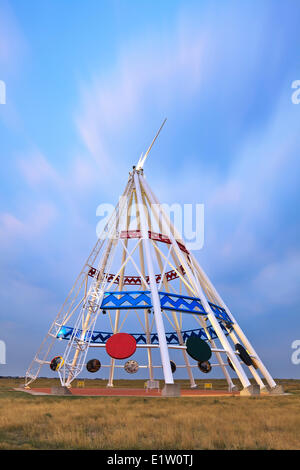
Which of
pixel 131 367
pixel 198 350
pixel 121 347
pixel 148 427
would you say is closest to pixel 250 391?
pixel 198 350

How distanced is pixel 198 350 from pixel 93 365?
688 inches

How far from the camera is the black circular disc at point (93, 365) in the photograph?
34.9m

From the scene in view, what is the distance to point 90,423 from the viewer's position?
37.9 feet

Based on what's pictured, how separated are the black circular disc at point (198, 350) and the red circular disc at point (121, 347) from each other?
4103 millimetres

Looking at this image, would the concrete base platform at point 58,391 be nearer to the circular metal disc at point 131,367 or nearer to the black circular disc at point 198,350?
the black circular disc at point 198,350

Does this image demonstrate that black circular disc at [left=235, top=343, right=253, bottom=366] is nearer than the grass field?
No

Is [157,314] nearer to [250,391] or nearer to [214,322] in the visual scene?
[214,322]

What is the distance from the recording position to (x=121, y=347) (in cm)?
2244

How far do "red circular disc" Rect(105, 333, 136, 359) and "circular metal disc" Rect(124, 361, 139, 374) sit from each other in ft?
49.7

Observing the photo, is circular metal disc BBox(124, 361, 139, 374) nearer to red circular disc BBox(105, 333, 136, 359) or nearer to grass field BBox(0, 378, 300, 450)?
red circular disc BBox(105, 333, 136, 359)

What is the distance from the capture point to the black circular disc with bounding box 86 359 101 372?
3488 centimetres

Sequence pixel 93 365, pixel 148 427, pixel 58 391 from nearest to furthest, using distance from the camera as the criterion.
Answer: pixel 148 427
pixel 58 391
pixel 93 365

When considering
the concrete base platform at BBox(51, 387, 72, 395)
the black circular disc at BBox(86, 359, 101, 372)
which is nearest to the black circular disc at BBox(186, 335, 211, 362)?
the concrete base platform at BBox(51, 387, 72, 395)

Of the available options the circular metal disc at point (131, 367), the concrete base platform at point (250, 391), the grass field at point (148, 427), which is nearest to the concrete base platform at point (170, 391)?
the grass field at point (148, 427)
